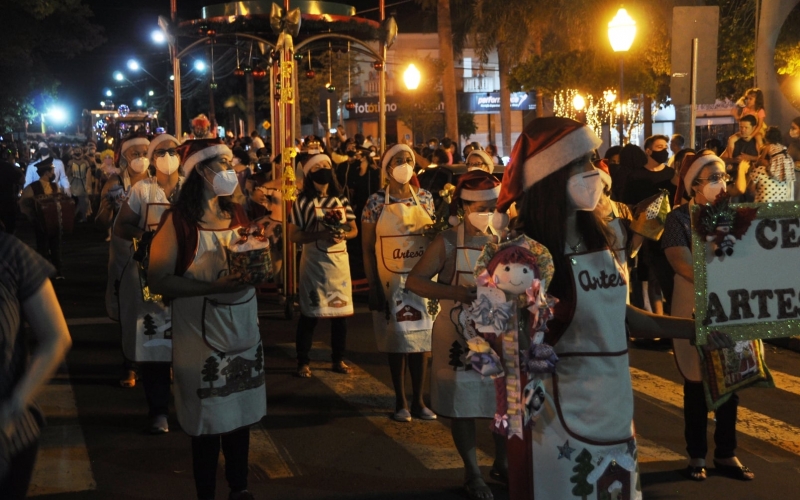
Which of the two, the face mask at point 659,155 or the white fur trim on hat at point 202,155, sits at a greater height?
the face mask at point 659,155

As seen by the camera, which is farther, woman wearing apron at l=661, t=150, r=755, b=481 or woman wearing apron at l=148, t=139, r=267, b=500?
woman wearing apron at l=661, t=150, r=755, b=481

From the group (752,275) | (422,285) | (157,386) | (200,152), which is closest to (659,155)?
(157,386)

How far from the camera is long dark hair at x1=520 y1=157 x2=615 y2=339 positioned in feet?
11.1

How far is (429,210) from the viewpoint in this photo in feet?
24.9

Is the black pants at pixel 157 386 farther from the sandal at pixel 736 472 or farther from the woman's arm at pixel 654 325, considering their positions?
the woman's arm at pixel 654 325

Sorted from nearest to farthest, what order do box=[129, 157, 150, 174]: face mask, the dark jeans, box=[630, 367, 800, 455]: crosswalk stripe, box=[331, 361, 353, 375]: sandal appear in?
the dark jeans → box=[630, 367, 800, 455]: crosswalk stripe → box=[129, 157, 150, 174]: face mask → box=[331, 361, 353, 375]: sandal

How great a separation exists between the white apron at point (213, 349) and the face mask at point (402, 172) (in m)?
2.65

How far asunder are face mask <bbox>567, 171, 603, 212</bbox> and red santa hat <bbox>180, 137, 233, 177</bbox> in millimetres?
2288

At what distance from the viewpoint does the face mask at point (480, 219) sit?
18.4ft

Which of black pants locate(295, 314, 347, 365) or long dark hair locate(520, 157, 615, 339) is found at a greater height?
long dark hair locate(520, 157, 615, 339)

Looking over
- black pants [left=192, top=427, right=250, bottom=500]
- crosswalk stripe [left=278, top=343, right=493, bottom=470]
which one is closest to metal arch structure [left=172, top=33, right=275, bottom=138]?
crosswalk stripe [left=278, top=343, right=493, bottom=470]

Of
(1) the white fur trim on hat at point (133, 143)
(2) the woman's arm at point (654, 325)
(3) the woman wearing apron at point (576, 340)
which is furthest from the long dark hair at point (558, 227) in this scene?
(1) the white fur trim on hat at point (133, 143)

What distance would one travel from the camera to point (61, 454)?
6.74 metres

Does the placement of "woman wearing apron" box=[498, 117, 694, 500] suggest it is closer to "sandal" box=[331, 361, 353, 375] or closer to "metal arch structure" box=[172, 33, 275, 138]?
"sandal" box=[331, 361, 353, 375]
